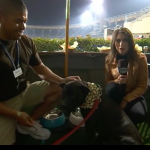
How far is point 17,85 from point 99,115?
27.7 inches

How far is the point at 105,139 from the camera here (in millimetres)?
1168

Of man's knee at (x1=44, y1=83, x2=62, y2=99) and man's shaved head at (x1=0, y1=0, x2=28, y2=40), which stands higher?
man's shaved head at (x1=0, y1=0, x2=28, y2=40)

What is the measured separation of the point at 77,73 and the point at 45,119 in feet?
3.42

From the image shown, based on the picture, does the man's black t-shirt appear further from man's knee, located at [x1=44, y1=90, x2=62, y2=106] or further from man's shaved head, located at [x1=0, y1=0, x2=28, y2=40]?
man's knee, located at [x1=44, y1=90, x2=62, y2=106]

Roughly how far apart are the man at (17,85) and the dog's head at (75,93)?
0.16 meters

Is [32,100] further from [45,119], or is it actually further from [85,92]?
[85,92]

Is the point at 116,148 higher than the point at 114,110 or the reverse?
the reverse

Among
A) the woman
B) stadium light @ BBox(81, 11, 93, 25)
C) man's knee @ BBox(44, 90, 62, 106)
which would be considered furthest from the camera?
stadium light @ BBox(81, 11, 93, 25)

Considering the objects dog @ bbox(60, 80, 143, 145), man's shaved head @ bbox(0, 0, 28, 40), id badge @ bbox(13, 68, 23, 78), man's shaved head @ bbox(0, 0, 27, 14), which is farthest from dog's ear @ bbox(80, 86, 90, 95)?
man's shaved head @ bbox(0, 0, 27, 14)

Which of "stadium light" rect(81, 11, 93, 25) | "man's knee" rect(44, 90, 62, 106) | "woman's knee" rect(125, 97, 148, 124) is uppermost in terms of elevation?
"stadium light" rect(81, 11, 93, 25)

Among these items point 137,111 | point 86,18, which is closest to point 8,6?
point 137,111

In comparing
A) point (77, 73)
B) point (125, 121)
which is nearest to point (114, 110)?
point (125, 121)

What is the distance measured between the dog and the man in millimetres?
209

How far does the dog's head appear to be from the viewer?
3.93 feet
